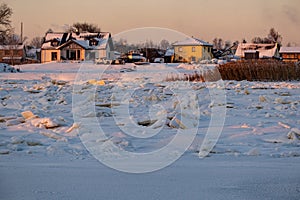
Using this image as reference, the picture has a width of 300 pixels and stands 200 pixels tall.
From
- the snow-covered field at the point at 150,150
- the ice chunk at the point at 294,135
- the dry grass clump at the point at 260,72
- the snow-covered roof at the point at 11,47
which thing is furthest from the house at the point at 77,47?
the ice chunk at the point at 294,135

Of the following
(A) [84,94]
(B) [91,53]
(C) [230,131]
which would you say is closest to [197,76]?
(A) [84,94]

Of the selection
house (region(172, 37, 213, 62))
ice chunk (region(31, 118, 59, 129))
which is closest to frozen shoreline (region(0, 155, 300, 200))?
ice chunk (region(31, 118, 59, 129))

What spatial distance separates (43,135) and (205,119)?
3.16 m

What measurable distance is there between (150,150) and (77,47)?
165 ft

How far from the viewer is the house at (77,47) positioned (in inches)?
2147

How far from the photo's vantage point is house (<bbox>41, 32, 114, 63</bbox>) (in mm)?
54531

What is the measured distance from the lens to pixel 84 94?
12156 mm

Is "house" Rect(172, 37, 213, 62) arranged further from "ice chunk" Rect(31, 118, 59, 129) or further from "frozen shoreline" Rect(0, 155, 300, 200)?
"frozen shoreline" Rect(0, 155, 300, 200)

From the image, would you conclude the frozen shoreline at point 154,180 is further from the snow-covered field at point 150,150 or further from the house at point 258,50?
the house at point 258,50

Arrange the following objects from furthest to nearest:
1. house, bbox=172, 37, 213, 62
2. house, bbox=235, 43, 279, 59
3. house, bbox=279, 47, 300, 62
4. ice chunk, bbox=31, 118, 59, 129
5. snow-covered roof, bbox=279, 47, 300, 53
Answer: snow-covered roof, bbox=279, 47, 300, 53 < house, bbox=279, 47, 300, 62 < house, bbox=235, 43, 279, 59 < house, bbox=172, 37, 213, 62 < ice chunk, bbox=31, 118, 59, 129

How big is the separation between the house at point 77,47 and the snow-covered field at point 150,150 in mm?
44787

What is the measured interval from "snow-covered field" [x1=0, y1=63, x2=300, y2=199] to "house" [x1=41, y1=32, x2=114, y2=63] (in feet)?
147

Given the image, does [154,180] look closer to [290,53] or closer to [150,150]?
[150,150]

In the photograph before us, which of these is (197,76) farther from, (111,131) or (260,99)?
(111,131)
